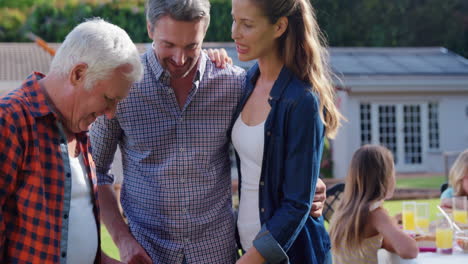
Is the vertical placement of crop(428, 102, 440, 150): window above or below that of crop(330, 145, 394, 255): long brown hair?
below

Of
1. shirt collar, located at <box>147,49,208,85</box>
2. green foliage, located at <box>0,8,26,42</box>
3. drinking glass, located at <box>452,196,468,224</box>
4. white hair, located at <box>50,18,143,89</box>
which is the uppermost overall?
white hair, located at <box>50,18,143,89</box>

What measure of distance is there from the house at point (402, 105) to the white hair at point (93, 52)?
16.5 metres

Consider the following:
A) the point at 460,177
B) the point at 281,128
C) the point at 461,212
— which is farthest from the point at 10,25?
the point at 281,128

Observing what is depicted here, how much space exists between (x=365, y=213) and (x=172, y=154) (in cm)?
172

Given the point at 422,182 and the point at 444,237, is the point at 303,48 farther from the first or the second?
the point at 422,182

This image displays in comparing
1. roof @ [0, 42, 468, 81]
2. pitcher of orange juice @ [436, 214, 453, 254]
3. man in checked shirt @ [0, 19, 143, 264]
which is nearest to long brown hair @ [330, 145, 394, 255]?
pitcher of orange juice @ [436, 214, 453, 254]

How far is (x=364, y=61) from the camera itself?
66.6ft

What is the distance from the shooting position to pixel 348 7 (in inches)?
1348

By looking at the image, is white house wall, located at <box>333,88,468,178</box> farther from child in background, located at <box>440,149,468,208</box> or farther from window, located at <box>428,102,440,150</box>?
child in background, located at <box>440,149,468,208</box>

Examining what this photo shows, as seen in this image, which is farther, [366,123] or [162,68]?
[366,123]

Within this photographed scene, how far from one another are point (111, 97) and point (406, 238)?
2168mm

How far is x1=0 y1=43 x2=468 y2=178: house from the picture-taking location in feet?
61.1

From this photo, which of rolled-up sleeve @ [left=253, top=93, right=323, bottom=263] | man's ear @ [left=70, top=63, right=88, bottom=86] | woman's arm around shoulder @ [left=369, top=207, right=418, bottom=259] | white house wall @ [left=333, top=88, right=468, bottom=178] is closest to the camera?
man's ear @ [left=70, top=63, right=88, bottom=86]

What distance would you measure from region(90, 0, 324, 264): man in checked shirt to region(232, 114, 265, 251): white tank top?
68 millimetres
